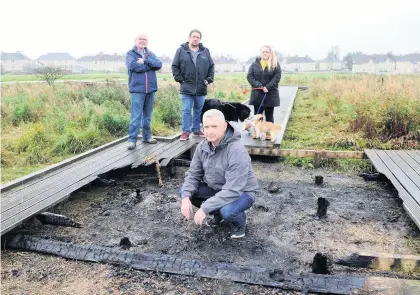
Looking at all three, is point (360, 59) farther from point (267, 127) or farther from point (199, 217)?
point (199, 217)

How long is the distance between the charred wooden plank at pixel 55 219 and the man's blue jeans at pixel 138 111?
2772 mm

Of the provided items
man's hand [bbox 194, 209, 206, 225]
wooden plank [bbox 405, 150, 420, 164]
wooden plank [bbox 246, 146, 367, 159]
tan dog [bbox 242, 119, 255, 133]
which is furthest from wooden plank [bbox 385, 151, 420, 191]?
man's hand [bbox 194, 209, 206, 225]

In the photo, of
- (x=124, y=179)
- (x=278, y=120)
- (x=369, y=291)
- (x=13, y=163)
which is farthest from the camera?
(x=278, y=120)

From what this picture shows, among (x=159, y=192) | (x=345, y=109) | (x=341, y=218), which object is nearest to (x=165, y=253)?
(x=159, y=192)

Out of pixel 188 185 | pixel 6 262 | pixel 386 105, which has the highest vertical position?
pixel 386 105

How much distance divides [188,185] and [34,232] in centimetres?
183

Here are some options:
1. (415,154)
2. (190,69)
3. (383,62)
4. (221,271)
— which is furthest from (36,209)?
(383,62)

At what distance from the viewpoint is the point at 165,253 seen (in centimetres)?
378

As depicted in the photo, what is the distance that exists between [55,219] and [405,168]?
16.9ft

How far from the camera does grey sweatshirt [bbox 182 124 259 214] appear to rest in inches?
144

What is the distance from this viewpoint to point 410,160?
637 cm

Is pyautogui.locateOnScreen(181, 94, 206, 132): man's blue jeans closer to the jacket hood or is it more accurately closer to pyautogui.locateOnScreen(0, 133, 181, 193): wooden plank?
pyautogui.locateOnScreen(0, 133, 181, 193): wooden plank

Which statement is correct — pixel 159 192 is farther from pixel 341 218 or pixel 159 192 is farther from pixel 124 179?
pixel 341 218

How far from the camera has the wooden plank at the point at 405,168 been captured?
209 inches
